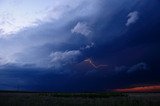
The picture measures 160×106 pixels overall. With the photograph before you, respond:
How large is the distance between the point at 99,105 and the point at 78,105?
194 cm

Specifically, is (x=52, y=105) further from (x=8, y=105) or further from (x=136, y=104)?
(x=136, y=104)

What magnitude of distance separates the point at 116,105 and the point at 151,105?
2649 millimetres

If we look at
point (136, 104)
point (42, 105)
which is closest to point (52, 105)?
point (42, 105)

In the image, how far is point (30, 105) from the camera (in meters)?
22.6

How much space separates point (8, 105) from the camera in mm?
22281

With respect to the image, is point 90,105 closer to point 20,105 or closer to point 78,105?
point 78,105

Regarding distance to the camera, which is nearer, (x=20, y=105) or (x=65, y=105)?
(x=20, y=105)

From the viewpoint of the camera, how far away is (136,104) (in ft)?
74.2

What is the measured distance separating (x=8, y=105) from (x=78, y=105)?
5731mm

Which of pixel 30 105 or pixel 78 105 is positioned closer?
pixel 30 105

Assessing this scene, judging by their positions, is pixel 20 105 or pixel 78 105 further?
pixel 78 105

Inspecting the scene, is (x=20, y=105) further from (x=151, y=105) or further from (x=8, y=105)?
(x=151, y=105)

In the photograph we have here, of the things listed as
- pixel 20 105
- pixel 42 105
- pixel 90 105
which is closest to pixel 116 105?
pixel 90 105

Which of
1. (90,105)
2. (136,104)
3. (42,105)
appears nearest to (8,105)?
(42,105)
